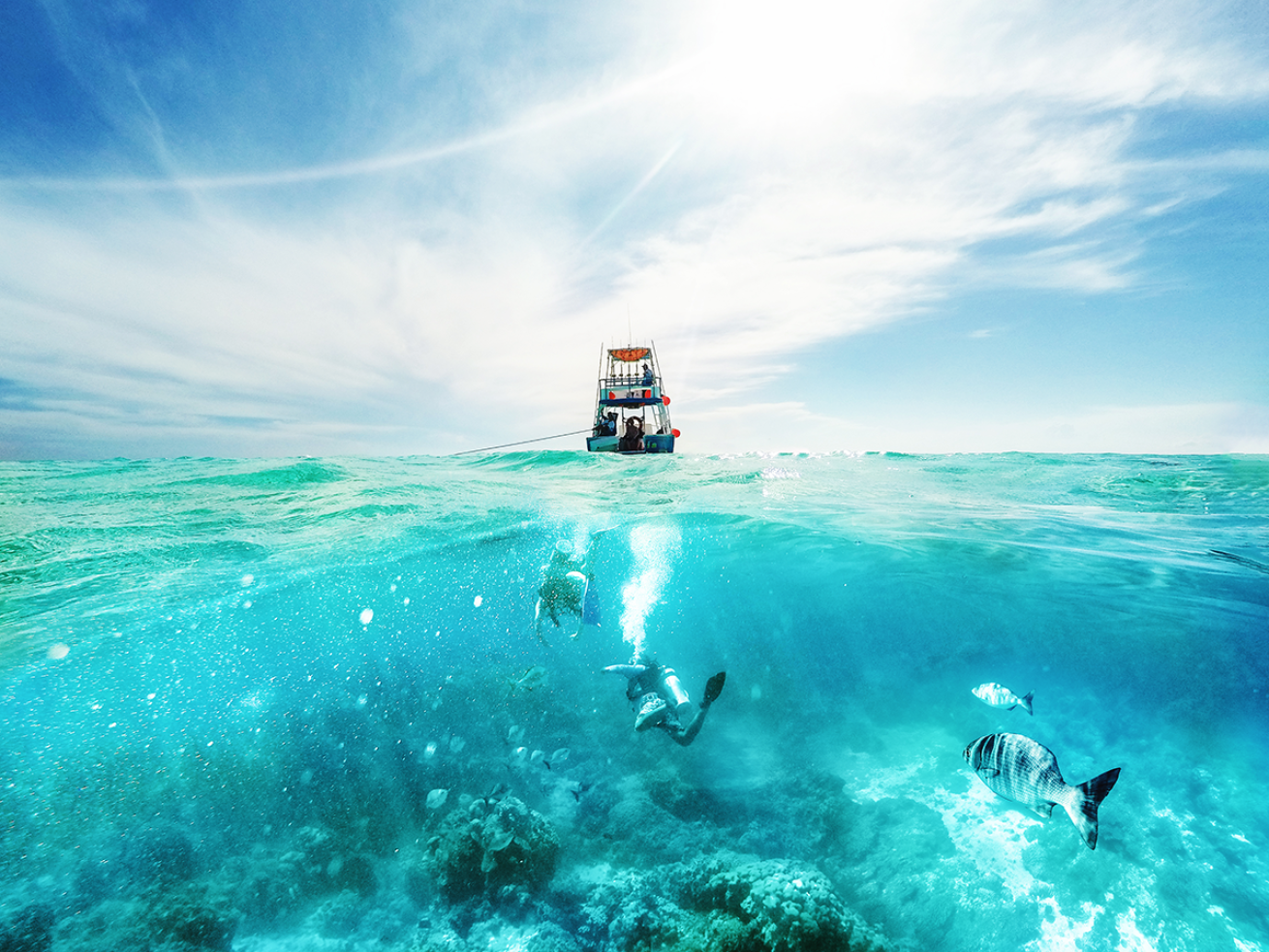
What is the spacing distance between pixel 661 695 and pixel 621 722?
451cm

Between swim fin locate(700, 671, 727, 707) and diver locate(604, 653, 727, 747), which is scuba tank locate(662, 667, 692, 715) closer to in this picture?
diver locate(604, 653, 727, 747)

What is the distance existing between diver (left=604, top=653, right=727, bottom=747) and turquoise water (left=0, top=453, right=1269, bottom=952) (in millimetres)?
1738

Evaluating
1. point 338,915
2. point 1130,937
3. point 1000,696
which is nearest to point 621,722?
point 338,915

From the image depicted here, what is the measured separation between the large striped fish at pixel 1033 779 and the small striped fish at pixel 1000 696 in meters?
1.55

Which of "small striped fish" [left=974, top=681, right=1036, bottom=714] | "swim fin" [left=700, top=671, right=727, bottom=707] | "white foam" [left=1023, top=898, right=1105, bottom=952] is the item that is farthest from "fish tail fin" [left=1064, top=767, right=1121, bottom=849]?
"swim fin" [left=700, top=671, right=727, bottom=707]

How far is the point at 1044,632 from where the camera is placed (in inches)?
772

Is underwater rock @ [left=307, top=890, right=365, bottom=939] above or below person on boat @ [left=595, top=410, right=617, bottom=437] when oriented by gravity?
below

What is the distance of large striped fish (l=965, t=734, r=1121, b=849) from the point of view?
3734 mm

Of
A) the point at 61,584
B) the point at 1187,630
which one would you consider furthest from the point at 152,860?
the point at 1187,630

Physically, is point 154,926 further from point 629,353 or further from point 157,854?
point 629,353

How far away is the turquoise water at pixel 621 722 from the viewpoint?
7.14 m

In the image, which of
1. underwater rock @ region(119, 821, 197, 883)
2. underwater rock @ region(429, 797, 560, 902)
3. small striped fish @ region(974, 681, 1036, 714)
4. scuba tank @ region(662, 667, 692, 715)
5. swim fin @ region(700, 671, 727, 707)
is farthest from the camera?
swim fin @ region(700, 671, 727, 707)

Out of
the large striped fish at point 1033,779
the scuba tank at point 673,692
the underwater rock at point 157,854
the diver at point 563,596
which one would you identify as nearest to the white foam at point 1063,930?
the large striped fish at point 1033,779

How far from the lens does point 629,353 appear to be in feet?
111
